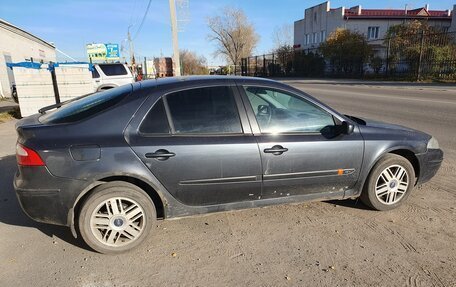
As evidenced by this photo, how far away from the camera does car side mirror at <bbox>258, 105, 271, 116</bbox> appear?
3591mm

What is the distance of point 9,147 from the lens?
7.36m

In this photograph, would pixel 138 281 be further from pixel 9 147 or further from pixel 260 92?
pixel 9 147

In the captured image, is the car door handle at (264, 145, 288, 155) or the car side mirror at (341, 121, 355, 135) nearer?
the car door handle at (264, 145, 288, 155)

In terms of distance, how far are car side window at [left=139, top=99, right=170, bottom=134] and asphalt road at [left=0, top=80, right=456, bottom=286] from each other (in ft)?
3.57

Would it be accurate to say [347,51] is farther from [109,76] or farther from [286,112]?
[286,112]

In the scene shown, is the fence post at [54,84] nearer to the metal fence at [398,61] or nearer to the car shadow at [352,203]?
the car shadow at [352,203]

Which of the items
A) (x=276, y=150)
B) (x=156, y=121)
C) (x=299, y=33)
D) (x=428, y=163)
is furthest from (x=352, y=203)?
(x=299, y=33)

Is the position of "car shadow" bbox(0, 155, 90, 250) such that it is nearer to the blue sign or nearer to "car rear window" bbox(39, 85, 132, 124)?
"car rear window" bbox(39, 85, 132, 124)

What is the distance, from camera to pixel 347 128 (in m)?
3.58

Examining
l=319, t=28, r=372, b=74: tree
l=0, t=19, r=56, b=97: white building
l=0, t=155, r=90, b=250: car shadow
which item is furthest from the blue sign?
l=0, t=155, r=90, b=250: car shadow

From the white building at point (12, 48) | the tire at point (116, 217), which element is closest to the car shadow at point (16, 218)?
the tire at point (116, 217)

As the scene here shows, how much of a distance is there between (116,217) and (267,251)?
1.40m

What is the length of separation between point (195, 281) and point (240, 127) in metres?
1.44

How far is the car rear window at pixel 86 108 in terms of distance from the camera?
3.22 meters
